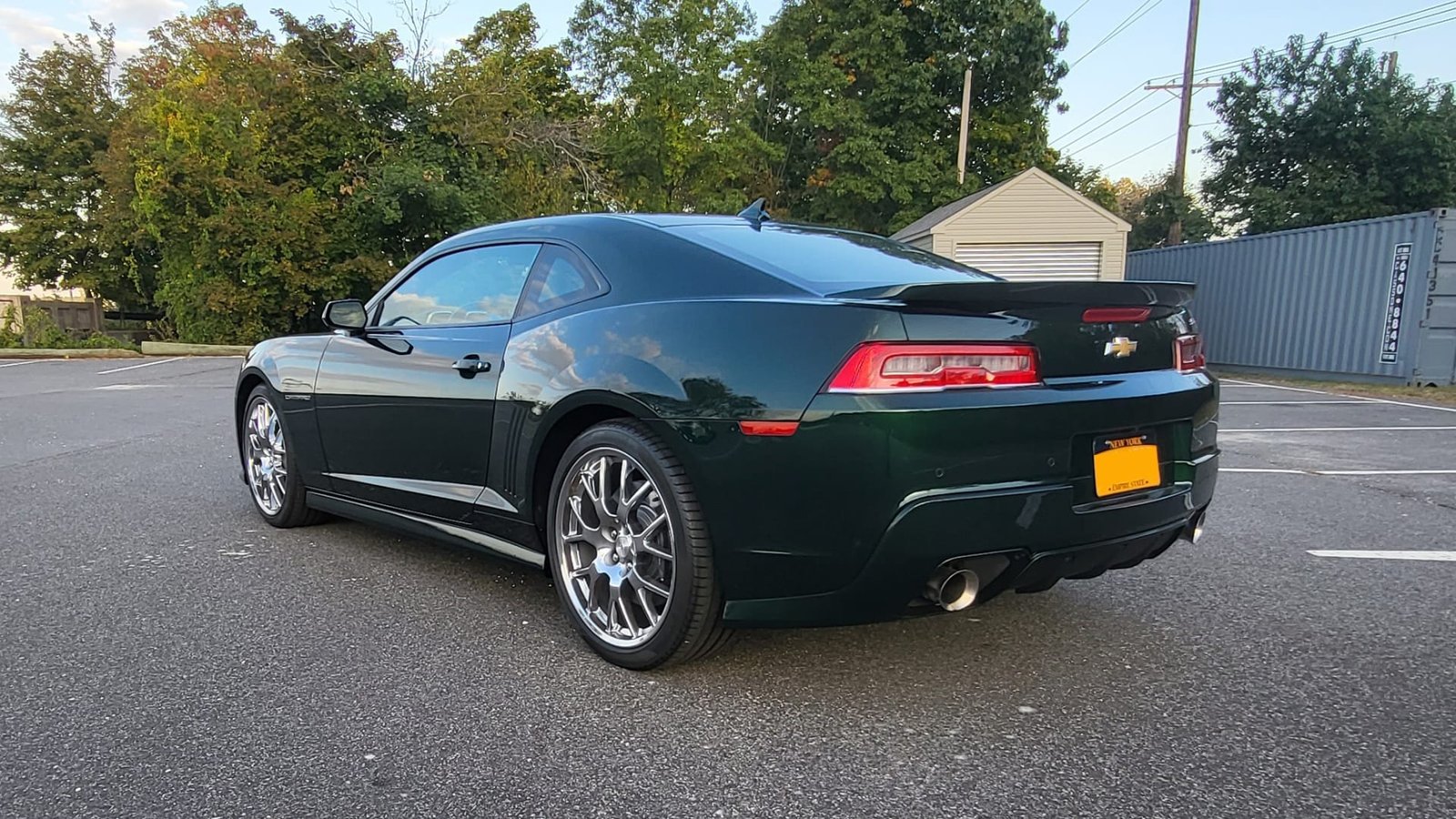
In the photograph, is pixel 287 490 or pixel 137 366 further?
pixel 137 366

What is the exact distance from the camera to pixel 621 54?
1120 inches

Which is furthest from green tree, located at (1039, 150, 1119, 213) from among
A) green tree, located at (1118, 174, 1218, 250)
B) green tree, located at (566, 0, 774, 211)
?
green tree, located at (566, 0, 774, 211)

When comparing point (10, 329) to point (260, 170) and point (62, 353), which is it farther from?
point (260, 170)

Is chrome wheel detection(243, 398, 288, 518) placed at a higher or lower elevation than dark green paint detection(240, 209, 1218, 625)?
lower

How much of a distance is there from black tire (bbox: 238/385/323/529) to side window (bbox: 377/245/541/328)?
814 millimetres

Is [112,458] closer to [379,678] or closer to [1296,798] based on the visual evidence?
[379,678]

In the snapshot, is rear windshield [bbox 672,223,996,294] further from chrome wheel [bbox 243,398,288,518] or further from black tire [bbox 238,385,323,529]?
chrome wheel [bbox 243,398,288,518]

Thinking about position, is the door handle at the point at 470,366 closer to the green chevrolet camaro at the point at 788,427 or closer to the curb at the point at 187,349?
the green chevrolet camaro at the point at 788,427

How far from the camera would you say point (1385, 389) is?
40.9ft

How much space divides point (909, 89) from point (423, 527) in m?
26.5

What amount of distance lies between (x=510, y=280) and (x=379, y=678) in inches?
56.7

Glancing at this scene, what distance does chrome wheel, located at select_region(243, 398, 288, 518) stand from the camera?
432 centimetres

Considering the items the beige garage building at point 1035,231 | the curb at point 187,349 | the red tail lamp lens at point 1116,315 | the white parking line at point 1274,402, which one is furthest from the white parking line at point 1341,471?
the curb at point 187,349

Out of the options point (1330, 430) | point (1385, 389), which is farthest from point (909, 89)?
point (1330, 430)
